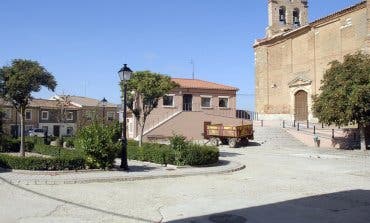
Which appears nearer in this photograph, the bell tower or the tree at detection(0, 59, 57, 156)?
Result: the tree at detection(0, 59, 57, 156)

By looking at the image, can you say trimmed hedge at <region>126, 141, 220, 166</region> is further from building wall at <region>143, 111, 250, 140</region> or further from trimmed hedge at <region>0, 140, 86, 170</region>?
building wall at <region>143, 111, 250, 140</region>

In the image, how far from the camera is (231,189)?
43.7ft

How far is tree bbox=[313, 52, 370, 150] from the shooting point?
90.4 feet

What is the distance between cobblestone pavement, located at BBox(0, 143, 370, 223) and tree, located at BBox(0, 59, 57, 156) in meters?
8.99

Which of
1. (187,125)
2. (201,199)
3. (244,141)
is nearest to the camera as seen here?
(201,199)

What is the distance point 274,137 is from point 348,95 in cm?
893

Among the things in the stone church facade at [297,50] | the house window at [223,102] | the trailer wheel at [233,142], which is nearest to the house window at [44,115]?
the stone church facade at [297,50]

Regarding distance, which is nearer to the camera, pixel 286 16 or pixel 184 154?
pixel 184 154

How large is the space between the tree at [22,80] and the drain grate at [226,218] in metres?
15.5

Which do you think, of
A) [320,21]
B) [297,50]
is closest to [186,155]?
[320,21]

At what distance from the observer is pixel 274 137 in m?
36.1

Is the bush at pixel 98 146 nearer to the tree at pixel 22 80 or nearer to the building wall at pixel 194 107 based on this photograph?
the tree at pixel 22 80

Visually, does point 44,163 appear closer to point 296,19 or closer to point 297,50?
point 297,50

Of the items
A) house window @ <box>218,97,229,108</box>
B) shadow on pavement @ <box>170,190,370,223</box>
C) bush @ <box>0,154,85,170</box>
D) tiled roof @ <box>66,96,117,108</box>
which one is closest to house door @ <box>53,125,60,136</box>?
tiled roof @ <box>66,96,117,108</box>
